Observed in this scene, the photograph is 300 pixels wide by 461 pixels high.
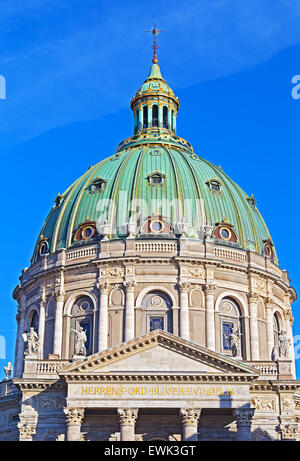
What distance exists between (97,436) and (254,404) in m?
9.57

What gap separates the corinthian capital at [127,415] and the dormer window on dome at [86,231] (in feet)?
59.5

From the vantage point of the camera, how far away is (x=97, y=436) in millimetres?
49438

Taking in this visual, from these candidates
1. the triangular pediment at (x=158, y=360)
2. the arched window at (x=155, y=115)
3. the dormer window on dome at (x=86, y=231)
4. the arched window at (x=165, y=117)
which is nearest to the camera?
the triangular pediment at (x=158, y=360)

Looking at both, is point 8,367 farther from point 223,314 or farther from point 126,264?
point 223,314

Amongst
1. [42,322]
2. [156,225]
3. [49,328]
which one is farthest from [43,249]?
[156,225]

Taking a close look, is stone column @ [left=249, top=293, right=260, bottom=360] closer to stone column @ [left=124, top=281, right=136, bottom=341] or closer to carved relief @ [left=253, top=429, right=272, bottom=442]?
stone column @ [left=124, top=281, right=136, bottom=341]

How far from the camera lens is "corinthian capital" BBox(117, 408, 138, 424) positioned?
46312 mm

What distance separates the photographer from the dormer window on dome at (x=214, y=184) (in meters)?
64.3

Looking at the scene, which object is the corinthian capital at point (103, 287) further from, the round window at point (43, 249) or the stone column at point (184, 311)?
the round window at point (43, 249)

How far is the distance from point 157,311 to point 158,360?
10.7 metres

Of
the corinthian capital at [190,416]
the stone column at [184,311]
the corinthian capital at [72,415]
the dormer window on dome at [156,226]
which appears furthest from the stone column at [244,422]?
the dormer window on dome at [156,226]

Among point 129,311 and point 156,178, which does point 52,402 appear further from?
point 156,178

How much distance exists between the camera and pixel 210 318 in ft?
190
